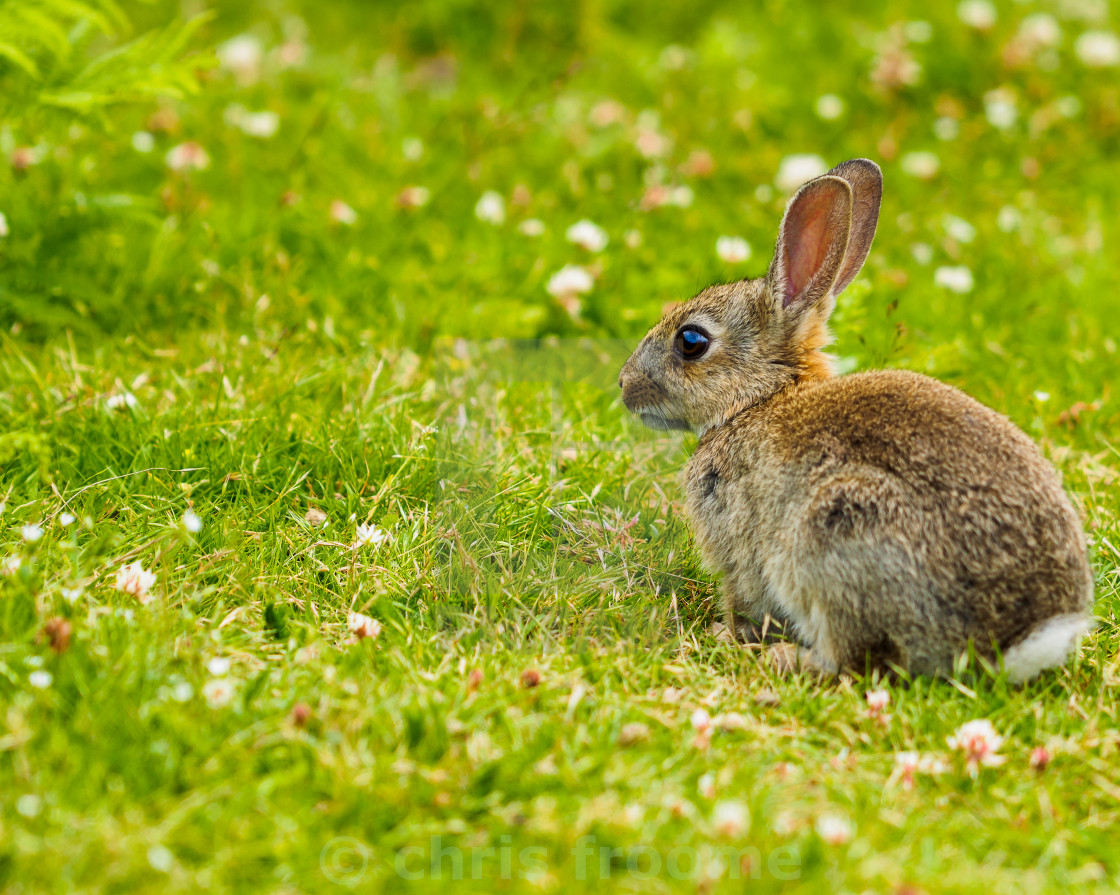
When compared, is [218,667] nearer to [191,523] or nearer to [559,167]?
[191,523]

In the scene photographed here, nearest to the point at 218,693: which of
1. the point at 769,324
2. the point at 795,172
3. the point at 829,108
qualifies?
the point at 769,324

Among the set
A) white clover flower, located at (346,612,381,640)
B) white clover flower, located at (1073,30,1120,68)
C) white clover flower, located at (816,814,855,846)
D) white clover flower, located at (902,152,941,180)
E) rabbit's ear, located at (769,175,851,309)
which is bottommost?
white clover flower, located at (346,612,381,640)

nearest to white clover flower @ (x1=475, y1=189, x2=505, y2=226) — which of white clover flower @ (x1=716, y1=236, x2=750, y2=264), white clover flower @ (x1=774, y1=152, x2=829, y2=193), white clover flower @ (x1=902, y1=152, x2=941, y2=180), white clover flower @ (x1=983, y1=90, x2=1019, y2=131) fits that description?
white clover flower @ (x1=716, y1=236, x2=750, y2=264)

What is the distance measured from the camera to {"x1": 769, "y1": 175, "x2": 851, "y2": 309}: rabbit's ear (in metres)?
5.19

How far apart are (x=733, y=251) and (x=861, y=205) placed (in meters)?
1.83

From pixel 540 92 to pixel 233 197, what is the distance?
327cm

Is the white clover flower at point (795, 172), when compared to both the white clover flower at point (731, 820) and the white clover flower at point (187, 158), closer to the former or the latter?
the white clover flower at point (187, 158)

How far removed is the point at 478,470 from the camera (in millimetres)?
5473

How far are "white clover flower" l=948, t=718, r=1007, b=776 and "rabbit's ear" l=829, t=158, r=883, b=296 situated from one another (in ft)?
7.39

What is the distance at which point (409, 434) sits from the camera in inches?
226

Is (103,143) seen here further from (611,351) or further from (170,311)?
(611,351)

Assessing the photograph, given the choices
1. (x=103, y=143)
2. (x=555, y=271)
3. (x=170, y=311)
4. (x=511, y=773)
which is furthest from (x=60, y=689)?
(x=103, y=143)

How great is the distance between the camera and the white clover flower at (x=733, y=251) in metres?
7.20

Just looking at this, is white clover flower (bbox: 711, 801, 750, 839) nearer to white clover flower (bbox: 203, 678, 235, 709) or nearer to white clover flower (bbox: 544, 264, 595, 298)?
white clover flower (bbox: 203, 678, 235, 709)
